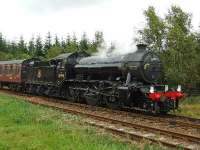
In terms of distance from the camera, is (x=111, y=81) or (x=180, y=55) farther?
(x=180, y=55)

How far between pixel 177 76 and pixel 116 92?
733 centimetres

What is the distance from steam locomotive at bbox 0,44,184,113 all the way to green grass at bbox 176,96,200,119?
1.31 m

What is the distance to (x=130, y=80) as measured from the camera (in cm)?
2130

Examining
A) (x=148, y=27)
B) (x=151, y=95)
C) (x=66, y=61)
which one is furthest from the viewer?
(x=148, y=27)

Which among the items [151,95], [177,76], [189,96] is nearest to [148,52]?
[151,95]

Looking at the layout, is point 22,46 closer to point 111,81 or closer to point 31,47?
point 31,47

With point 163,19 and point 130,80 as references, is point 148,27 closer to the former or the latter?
point 163,19

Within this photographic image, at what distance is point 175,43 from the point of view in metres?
28.9

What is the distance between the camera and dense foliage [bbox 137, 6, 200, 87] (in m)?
27.9

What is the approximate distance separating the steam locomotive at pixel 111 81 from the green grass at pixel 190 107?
1.31 metres

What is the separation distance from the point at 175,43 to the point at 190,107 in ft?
22.5

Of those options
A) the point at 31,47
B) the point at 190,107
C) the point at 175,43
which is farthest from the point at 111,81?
the point at 31,47

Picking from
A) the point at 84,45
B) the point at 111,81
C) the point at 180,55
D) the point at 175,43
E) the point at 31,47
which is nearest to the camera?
the point at 111,81

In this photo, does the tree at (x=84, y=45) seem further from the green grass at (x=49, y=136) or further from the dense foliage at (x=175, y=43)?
the green grass at (x=49, y=136)
